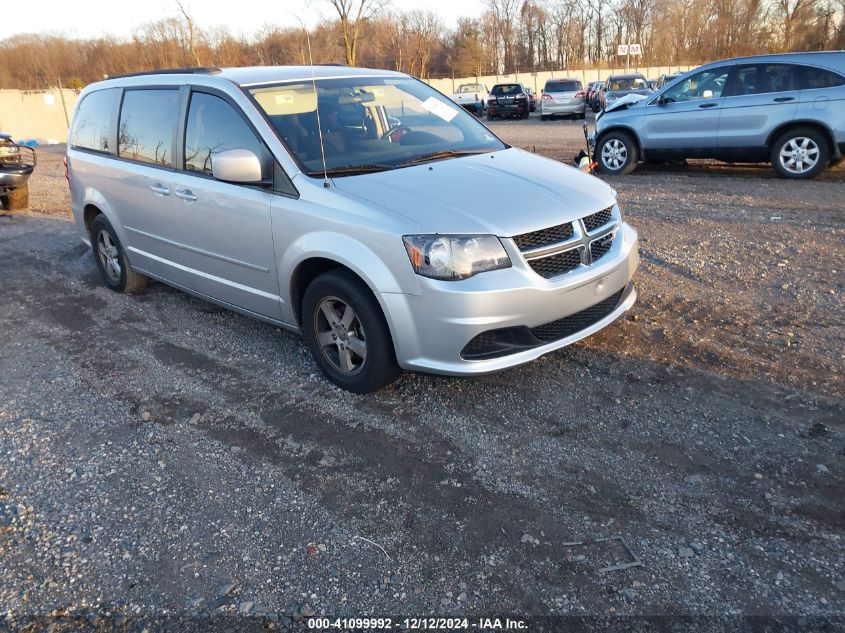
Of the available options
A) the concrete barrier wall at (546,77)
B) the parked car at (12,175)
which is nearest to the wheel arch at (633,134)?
the parked car at (12,175)

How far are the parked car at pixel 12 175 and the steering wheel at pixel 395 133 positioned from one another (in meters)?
8.63

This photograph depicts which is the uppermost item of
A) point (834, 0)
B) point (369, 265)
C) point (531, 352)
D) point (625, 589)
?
point (834, 0)

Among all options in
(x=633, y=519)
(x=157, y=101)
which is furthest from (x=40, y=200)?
(x=633, y=519)

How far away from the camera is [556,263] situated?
3.78 meters

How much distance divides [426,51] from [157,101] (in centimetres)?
5803

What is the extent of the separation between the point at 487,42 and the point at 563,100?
1949 inches

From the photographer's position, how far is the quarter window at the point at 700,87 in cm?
1064

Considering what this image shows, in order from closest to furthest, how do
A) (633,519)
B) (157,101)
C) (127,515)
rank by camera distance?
(633,519) → (127,515) → (157,101)

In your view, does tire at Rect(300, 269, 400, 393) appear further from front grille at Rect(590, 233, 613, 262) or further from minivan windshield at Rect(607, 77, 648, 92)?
minivan windshield at Rect(607, 77, 648, 92)

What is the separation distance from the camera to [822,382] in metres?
3.98

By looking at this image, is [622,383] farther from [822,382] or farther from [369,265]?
[369,265]

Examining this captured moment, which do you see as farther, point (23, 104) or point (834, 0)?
point (834, 0)

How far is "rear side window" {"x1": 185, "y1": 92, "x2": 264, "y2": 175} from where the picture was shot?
4.42 meters

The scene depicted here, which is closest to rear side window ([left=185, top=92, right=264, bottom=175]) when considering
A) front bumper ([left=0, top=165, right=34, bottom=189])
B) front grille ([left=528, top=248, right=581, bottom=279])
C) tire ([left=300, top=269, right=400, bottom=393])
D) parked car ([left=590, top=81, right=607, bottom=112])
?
tire ([left=300, top=269, right=400, bottom=393])
